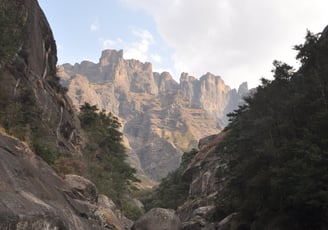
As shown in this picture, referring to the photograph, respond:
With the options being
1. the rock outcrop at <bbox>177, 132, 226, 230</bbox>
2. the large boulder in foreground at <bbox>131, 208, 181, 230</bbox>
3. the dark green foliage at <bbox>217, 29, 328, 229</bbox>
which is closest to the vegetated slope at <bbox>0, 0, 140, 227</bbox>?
the large boulder in foreground at <bbox>131, 208, 181, 230</bbox>

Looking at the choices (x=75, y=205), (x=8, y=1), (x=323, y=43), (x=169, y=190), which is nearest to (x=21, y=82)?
(x=8, y=1)

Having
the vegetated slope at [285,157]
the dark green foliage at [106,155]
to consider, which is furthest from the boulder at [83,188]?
the dark green foliage at [106,155]

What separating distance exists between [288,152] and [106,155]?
29.5m

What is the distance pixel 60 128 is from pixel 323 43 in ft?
86.7

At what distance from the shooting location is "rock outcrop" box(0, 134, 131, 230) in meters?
10.7

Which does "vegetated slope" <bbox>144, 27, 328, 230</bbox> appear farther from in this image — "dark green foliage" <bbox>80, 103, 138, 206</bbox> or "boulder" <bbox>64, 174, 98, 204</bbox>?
"boulder" <bbox>64, 174, 98, 204</bbox>

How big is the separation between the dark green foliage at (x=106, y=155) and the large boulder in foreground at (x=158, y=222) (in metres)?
4.74

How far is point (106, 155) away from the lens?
157 feet

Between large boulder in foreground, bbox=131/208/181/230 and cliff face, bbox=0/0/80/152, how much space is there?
10543mm

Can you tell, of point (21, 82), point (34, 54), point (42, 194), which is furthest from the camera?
point (34, 54)

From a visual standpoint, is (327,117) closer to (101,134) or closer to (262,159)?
(262,159)

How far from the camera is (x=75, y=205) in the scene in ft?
57.4

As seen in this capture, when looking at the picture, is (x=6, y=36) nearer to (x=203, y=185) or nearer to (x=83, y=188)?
(x=83, y=188)

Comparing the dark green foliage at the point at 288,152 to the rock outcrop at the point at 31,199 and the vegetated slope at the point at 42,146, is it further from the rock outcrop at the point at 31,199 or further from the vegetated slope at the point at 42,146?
the rock outcrop at the point at 31,199
